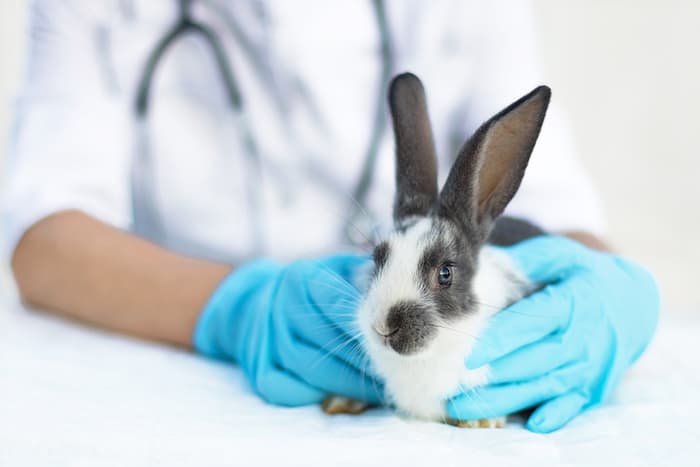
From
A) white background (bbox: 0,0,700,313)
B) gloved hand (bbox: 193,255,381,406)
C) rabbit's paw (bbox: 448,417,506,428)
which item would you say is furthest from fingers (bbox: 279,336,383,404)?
white background (bbox: 0,0,700,313)

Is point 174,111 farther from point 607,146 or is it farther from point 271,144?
point 607,146

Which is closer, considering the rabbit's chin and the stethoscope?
the rabbit's chin

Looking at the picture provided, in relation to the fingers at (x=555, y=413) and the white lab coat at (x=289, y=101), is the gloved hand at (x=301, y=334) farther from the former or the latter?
the white lab coat at (x=289, y=101)

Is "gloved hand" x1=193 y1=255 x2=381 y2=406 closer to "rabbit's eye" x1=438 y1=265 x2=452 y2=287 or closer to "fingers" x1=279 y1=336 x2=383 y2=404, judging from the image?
"fingers" x1=279 y1=336 x2=383 y2=404

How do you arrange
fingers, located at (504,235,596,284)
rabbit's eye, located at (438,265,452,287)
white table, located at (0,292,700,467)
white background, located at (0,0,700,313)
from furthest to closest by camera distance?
white background, located at (0,0,700,313)
fingers, located at (504,235,596,284)
rabbit's eye, located at (438,265,452,287)
white table, located at (0,292,700,467)

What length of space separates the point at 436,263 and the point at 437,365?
124 mm

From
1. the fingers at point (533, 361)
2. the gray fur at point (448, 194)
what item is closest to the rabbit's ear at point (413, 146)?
the gray fur at point (448, 194)

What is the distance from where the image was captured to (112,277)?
130 cm

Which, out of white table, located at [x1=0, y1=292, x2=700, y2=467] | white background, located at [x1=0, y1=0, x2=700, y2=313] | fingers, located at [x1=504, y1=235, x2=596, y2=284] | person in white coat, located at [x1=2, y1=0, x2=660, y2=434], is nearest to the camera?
white table, located at [x1=0, y1=292, x2=700, y2=467]

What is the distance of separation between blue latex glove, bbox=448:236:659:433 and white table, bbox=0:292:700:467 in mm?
34

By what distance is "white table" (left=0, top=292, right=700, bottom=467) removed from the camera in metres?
0.81

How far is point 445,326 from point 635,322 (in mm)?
354

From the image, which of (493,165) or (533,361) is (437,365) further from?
(493,165)

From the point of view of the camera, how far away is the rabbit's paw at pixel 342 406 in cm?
99
